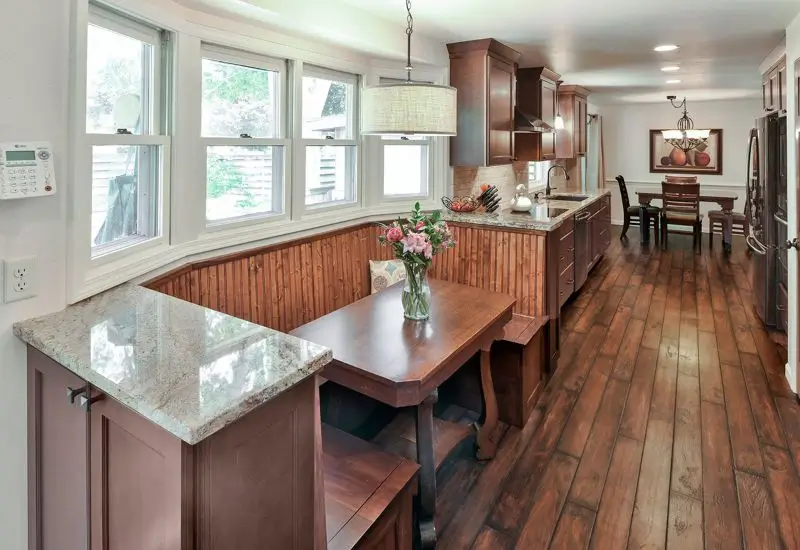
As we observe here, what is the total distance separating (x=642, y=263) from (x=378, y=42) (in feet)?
17.1

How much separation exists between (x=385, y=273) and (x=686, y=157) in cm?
840

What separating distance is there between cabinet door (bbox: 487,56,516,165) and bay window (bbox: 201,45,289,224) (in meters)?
1.78

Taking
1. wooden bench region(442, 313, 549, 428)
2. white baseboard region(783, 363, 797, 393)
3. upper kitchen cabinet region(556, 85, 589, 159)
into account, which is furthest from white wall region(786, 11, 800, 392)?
upper kitchen cabinet region(556, 85, 589, 159)

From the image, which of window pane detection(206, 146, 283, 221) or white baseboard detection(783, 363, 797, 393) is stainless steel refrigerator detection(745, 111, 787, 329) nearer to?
white baseboard detection(783, 363, 797, 393)

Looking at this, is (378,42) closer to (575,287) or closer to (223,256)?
(223,256)

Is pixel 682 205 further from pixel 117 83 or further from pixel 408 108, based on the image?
pixel 117 83

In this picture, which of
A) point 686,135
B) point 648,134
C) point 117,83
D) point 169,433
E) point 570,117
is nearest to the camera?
point 169,433

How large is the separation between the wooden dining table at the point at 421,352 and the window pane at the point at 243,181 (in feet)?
2.74

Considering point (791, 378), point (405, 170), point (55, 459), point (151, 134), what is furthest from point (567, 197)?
point (55, 459)

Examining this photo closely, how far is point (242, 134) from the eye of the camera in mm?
2662

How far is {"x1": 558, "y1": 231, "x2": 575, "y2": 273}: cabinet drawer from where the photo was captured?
4.05 m

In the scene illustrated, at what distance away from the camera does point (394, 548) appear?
1708 millimetres

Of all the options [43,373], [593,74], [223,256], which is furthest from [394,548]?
[593,74]

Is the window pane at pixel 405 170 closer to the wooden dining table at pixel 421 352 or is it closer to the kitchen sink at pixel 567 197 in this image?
the wooden dining table at pixel 421 352
